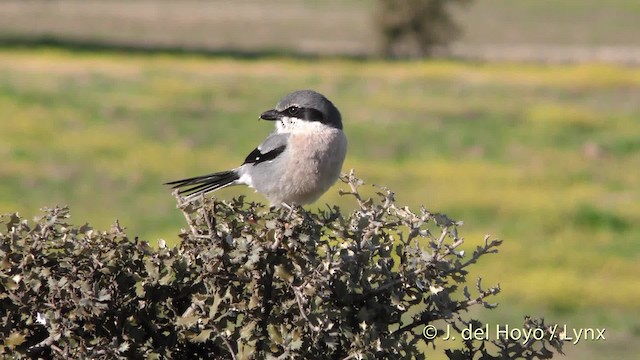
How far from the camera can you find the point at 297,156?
693 centimetres

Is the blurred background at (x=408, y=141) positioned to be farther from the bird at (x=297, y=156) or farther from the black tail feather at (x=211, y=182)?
the bird at (x=297, y=156)

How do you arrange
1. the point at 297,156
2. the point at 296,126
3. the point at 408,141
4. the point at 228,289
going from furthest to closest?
1. the point at 408,141
2. the point at 296,126
3. the point at 297,156
4. the point at 228,289

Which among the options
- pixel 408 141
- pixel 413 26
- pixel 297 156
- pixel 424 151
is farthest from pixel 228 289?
pixel 413 26

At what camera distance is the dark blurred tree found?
65750 millimetres

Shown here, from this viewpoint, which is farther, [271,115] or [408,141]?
[408,141]

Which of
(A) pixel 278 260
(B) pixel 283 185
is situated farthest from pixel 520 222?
(A) pixel 278 260

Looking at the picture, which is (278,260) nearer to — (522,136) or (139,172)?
(139,172)

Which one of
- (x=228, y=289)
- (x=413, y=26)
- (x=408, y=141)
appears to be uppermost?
(x=413, y=26)

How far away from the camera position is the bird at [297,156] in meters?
6.84

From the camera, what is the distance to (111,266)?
4855mm

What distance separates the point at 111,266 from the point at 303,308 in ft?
2.49

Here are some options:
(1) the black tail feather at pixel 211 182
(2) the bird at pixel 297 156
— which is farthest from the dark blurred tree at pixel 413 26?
(2) the bird at pixel 297 156

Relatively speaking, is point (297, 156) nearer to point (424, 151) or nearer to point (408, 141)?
point (424, 151)

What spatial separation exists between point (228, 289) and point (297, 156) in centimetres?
217
